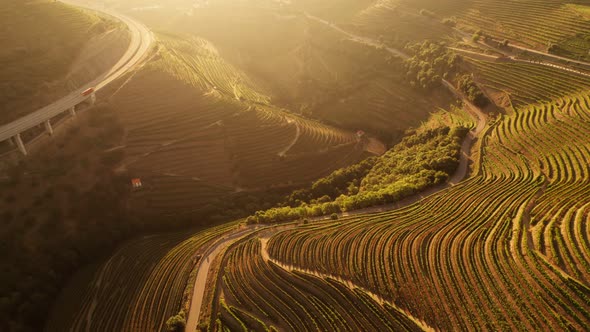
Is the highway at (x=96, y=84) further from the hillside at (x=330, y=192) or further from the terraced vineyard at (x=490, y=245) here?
the terraced vineyard at (x=490, y=245)

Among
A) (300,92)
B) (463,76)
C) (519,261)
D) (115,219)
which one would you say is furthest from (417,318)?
(300,92)

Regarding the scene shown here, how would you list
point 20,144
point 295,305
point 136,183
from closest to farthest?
point 295,305 → point 20,144 → point 136,183

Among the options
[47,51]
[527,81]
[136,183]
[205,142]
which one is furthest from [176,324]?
[527,81]

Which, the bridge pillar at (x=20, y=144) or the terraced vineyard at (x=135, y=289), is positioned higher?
the bridge pillar at (x=20, y=144)

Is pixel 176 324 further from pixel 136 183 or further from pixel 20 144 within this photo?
pixel 20 144

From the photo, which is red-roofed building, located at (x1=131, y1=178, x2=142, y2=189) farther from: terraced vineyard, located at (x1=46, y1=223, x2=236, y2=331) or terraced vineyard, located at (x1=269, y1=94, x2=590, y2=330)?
terraced vineyard, located at (x1=269, y1=94, x2=590, y2=330)

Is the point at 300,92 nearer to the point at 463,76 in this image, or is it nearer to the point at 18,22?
the point at 463,76

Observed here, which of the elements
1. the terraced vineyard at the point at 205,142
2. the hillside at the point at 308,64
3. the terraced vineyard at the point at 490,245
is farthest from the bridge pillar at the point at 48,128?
the hillside at the point at 308,64
